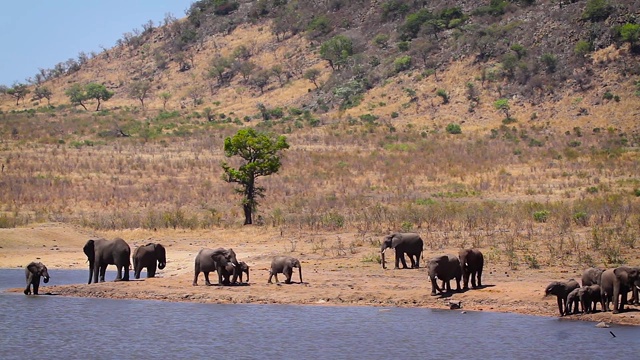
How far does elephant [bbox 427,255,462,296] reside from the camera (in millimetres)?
18547

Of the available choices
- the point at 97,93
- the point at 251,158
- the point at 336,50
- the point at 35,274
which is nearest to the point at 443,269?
the point at 35,274

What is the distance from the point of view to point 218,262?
21125mm

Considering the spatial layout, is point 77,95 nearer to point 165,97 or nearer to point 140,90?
point 140,90

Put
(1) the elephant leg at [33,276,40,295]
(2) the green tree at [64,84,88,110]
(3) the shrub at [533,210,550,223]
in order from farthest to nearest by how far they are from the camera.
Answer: (2) the green tree at [64,84,88,110] < (3) the shrub at [533,210,550,223] < (1) the elephant leg at [33,276,40,295]

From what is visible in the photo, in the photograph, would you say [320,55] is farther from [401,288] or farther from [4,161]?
[401,288]

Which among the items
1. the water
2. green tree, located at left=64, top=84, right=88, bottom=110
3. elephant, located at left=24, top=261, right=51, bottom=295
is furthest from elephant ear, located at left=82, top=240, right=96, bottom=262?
green tree, located at left=64, top=84, right=88, bottom=110

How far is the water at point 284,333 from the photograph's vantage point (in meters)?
15.4

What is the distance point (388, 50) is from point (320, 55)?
390 inches

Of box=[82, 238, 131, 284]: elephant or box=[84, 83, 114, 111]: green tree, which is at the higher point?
box=[84, 83, 114, 111]: green tree

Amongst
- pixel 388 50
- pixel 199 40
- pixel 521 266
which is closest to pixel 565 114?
pixel 388 50

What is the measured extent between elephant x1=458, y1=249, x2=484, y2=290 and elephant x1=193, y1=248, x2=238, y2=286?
5458 mm

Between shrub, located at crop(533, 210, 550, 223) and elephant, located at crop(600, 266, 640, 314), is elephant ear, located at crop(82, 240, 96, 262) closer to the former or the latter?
elephant, located at crop(600, 266, 640, 314)

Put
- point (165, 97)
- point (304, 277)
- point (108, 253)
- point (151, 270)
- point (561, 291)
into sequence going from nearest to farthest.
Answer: point (561, 291) < point (108, 253) < point (304, 277) < point (151, 270) < point (165, 97)

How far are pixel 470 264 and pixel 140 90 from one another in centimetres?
8659
